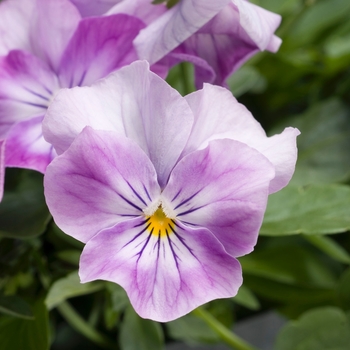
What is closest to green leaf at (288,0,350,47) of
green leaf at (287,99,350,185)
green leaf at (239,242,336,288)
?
green leaf at (287,99,350,185)

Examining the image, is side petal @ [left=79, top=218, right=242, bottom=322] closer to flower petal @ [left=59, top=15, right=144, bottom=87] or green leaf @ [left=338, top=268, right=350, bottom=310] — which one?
flower petal @ [left=59, top=15, right=144, bottom=87]

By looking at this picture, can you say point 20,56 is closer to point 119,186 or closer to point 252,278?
point 119,186

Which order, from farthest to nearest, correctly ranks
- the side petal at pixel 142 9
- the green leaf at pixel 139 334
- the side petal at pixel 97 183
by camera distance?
the green leaf at pixel 139 334, the side petal at pixel 142 9, the side petal at pixel 97 183

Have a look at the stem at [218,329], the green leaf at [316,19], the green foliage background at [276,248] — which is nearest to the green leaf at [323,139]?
the green foliage background at [276,248]

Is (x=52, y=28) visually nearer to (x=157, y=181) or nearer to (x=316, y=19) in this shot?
(x=157, y=181)

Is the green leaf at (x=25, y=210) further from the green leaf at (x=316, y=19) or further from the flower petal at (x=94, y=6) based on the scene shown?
the green leaf at (x=316, y=19)

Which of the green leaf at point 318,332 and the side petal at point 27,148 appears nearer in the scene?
the side petal at point 27,148
